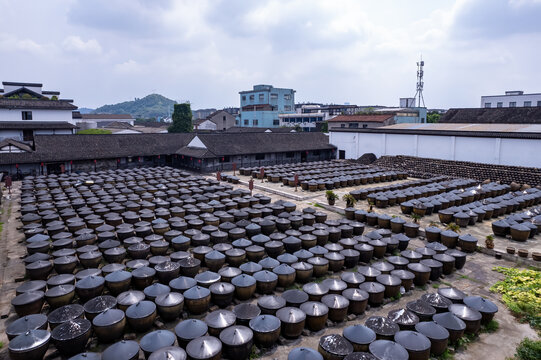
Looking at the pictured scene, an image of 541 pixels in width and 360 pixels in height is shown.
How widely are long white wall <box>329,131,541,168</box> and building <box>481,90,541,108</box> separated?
1717 inches

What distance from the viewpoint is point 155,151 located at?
4400cm

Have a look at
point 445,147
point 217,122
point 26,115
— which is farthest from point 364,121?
point 26,115

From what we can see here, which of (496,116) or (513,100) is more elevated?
(513,100)

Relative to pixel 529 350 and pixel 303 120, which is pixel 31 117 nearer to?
pixel 529 350

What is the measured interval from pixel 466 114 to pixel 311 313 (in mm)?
57435

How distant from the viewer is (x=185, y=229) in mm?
19078

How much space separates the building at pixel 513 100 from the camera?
234 feet

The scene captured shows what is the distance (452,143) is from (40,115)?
5478 centimetres

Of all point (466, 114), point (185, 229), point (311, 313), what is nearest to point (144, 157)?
point (185, 229)

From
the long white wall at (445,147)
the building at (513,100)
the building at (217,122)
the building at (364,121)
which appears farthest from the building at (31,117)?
the building at (513,100)

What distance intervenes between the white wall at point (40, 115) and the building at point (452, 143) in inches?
1593

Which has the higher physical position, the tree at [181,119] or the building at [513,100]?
the building at [513,100]

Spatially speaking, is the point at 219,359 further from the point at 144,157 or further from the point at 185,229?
the point at 144,157

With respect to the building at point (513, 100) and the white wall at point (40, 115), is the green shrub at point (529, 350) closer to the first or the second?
the white wall at point (40, 115)
